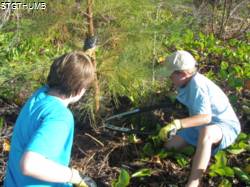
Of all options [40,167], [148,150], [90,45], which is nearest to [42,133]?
[40,167]

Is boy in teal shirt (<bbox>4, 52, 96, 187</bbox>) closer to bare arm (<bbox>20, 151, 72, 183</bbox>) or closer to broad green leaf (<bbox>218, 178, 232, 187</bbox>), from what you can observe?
bare arm (<bbox>20, 151, 72, 183</bbox>)

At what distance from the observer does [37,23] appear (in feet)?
14.2

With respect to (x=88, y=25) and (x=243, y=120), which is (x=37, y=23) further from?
(x=243, y=120)

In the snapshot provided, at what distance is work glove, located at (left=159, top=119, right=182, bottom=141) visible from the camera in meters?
3.73

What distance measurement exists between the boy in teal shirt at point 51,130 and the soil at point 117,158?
1.30m

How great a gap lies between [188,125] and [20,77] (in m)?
2.07

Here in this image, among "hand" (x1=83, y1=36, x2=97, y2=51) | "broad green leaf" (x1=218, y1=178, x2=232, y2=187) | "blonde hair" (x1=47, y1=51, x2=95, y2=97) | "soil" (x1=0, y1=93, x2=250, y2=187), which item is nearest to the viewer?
"blonde hair" (x1=47, y1=51, x2=95, y2=97)

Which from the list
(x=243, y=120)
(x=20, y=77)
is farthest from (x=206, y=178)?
(x=20, y=77)

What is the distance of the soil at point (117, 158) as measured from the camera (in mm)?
3934

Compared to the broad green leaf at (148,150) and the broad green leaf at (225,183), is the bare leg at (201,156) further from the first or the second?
the broad green leaf at (148,150)

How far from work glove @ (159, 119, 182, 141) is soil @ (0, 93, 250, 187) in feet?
0.87

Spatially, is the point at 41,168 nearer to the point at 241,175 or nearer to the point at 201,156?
the point at 201,156

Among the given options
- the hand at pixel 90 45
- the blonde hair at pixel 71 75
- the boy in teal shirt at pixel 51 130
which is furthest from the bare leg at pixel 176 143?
the blonde hair at pixel 71 75

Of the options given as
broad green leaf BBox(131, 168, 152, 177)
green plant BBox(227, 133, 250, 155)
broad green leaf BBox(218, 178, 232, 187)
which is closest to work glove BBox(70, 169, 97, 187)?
broad green leaf BBox(131, 168, 152, 177)
